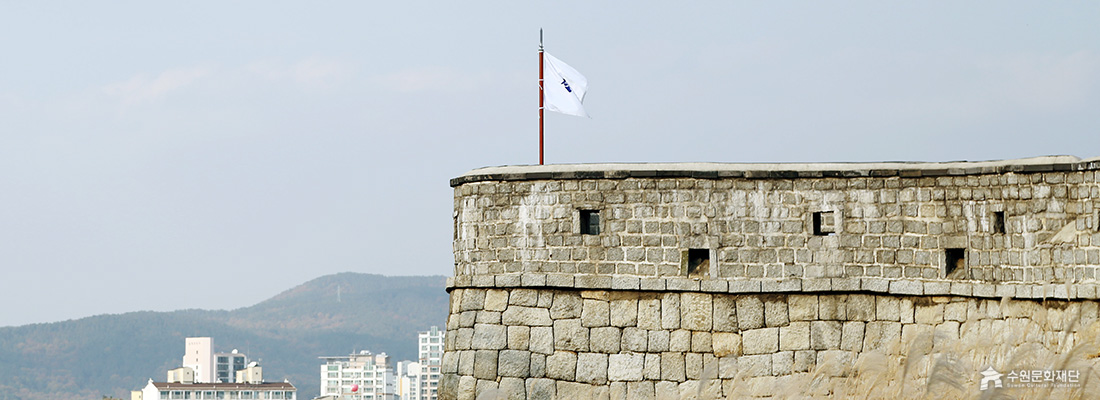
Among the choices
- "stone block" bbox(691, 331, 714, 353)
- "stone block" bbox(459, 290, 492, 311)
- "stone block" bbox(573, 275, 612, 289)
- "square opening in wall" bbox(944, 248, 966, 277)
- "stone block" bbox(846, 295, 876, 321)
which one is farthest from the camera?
"stone block" bbox(459, 290, 492, 311)

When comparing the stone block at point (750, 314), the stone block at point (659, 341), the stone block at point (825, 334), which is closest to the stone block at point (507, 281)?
the stone block at point (659, 341)

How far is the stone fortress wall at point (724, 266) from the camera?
1448 centimetres

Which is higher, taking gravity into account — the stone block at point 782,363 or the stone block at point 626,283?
the stone block at point 626,283

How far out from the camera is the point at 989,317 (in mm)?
14031

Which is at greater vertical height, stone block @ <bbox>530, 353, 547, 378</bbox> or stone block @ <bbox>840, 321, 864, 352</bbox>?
stone block @ <bbox>840, 321, 864, 352</bbox>

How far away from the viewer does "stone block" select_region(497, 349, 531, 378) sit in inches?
611

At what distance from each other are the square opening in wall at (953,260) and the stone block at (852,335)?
105 centimetres

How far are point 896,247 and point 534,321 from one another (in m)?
3.95

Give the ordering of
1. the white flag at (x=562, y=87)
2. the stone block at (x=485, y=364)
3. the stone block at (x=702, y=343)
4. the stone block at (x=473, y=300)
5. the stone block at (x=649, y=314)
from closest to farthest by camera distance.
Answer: the stone block at (x=702, y=343) < the stone block at (x=649, y=314) < the stone block at (x=485, y=364) < the stone block at (x=473, y=300) < the white flag at (x=562, y=87)

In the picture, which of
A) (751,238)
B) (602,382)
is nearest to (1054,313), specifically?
(751,238)

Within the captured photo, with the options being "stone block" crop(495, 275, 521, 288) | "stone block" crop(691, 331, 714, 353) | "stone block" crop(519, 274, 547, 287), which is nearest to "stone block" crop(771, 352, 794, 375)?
"stone block" crop(691, 331, 714, 353)

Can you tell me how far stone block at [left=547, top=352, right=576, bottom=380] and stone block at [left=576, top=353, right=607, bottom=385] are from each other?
0.22 feet

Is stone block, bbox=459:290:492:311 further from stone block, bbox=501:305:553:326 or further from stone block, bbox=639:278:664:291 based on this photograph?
stone block, bbox=639:278:664:291

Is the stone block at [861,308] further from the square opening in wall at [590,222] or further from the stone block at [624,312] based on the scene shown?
the square opening in wall at [590,222]
